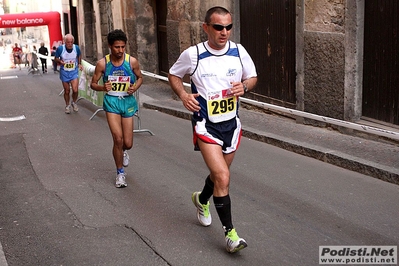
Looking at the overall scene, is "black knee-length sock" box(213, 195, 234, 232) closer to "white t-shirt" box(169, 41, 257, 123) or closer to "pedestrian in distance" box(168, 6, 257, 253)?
"pedestrian in distance" box(168, 6, 257, 253)

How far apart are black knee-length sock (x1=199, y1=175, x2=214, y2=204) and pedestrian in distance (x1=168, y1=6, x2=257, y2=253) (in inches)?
8.5

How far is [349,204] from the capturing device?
6.78 meters

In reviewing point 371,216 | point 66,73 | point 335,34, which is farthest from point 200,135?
point 66,73

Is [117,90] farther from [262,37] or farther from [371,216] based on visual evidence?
[262,37]

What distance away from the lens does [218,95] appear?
5.53 metres

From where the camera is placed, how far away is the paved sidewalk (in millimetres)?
7990

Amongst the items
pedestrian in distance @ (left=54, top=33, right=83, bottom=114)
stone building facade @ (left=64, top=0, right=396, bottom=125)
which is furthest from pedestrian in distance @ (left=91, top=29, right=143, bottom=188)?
pedestrian in distance @ (left=54, top=33, right=83, bottom=114)

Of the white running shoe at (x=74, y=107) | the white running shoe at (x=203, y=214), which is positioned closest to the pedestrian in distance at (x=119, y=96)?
the white running shoe at (x=203, y=214)

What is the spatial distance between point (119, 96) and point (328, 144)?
3.05m

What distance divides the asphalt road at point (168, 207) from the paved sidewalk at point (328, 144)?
139mm

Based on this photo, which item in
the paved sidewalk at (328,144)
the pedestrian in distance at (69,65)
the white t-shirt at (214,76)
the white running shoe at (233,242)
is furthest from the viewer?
the pedestrian in distance at (69,65)

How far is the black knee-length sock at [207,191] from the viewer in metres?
5.90

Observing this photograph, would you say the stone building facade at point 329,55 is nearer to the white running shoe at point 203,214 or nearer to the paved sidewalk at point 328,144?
the paved sidewalk at point 328,144

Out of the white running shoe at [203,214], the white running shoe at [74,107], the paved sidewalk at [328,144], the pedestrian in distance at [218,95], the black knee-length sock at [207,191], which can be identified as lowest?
the white running shoe at [74,107]
